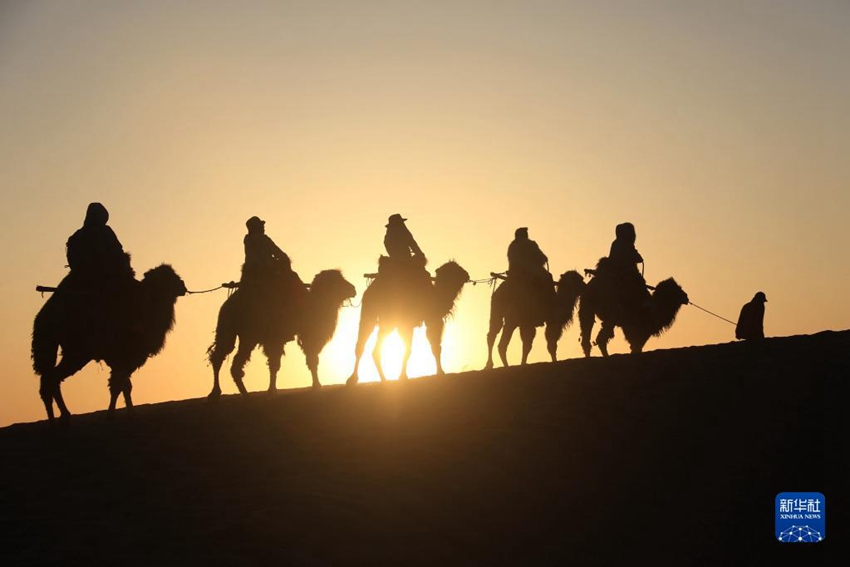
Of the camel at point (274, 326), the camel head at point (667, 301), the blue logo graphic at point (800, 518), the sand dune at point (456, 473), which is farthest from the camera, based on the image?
the camel head at point (667, 301)

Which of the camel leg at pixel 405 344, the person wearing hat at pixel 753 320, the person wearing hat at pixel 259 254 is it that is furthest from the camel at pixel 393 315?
the person wearing hat at pixel 753 320

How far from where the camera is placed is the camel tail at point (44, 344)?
19.9 metres

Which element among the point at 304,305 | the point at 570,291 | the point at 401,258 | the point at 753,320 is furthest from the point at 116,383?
the point at 753,320

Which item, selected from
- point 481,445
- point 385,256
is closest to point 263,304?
point 385,256

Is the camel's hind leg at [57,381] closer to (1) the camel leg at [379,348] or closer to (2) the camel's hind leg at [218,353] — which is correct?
(2) the camel's hind leg at [218,353]

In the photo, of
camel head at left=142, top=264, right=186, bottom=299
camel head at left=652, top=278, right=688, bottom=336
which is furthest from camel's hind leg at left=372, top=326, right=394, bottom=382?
camel head at left=652, top=278, right=688, bottom=336

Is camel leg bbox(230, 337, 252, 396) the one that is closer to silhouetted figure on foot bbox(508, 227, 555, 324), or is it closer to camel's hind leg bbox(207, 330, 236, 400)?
camel's hind leg bbox(207, 330, 236, 400)

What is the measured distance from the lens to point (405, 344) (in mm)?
24156

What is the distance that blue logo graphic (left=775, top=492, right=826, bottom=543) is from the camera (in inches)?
594

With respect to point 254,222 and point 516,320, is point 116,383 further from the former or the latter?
point 516,320

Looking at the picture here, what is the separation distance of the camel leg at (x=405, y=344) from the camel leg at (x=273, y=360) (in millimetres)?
2227

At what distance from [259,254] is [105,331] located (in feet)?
11.9

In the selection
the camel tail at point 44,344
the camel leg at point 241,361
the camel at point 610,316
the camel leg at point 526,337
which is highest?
the camel at point 610,316

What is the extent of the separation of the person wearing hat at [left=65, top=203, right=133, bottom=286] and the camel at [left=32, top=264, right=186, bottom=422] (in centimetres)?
27
